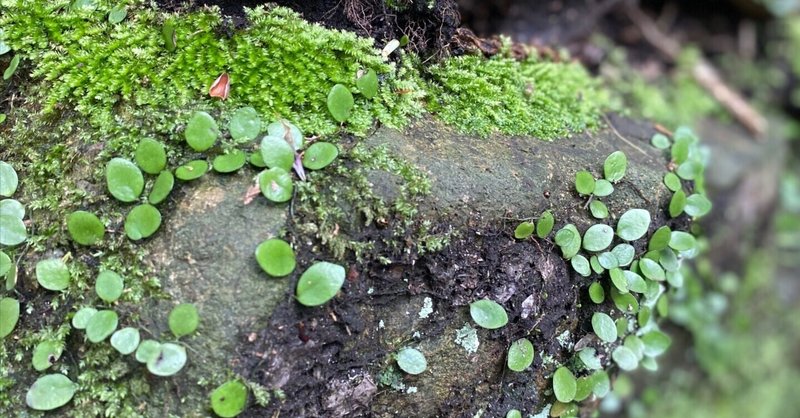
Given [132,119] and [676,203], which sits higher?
[132,119]

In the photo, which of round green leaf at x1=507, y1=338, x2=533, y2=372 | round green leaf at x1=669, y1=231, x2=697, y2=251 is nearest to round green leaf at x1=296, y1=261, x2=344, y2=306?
round green leaf at x1=507, y1=338, x2=533, y2=372

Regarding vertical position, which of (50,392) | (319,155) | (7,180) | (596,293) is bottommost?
(50,392)

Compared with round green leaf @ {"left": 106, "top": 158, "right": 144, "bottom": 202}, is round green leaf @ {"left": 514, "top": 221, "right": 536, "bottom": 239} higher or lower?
lower

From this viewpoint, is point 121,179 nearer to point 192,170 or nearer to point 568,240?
point 192,170

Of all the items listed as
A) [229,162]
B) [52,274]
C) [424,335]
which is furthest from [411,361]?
[52,274]

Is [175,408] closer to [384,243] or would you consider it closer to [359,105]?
[384,243]

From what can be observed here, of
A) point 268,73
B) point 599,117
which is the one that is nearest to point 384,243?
point 268,73

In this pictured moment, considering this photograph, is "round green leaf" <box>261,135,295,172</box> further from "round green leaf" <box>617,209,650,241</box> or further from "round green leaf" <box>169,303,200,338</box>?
"round green leaf" <box>617,209,650,241</box>
